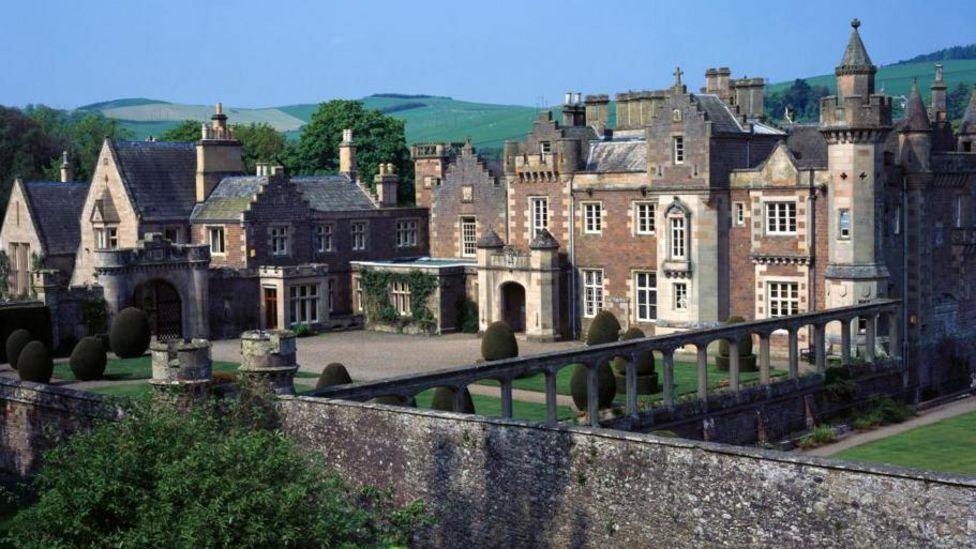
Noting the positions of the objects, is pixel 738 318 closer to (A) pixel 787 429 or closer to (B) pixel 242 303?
(A) pixel 787 429

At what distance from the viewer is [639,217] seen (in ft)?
148

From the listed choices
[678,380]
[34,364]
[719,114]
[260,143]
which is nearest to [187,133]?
[260,143]

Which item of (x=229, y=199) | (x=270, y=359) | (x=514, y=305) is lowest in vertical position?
(x=514, y=305)

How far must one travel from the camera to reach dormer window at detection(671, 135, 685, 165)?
43.2 meters

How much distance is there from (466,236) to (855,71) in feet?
58.3

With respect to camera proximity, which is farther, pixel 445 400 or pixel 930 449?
pixel 930 449

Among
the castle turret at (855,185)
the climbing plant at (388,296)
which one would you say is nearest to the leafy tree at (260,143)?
the climbing plant at (388,296)

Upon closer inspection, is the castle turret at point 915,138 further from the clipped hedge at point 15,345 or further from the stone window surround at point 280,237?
the clipped hedge at point 15,345

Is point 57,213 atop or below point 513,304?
atop

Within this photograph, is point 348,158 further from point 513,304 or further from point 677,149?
point 677,149

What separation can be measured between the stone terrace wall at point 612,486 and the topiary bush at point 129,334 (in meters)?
21.7

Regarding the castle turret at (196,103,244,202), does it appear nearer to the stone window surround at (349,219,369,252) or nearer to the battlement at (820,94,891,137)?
the stone window surround at (349,219,369,252)

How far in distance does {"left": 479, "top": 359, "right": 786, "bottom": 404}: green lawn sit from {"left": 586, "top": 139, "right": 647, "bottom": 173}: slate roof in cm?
817

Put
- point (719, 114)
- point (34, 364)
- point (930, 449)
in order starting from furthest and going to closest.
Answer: point (719, 114)
point (34, 364)
point (930, 449)
